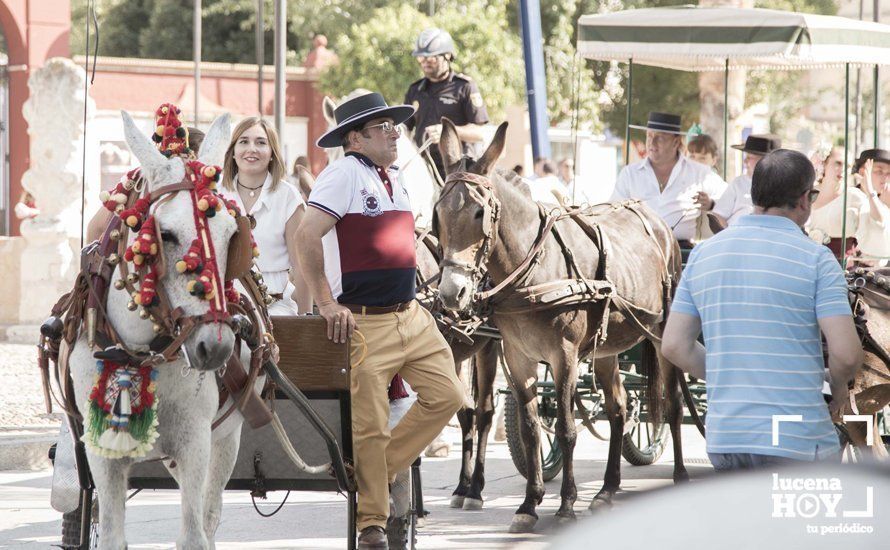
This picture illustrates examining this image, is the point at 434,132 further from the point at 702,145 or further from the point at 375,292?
the point at 375,292

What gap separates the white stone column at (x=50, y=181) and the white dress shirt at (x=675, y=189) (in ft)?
30.6

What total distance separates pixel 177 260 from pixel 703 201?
5747mm

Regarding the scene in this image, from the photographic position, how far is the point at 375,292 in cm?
570

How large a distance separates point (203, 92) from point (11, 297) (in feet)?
70.0

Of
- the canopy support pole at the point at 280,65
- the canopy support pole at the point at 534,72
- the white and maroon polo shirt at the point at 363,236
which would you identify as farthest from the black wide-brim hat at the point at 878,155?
the canopy support pole at the point at 280,65

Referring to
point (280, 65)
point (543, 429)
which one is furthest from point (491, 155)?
point (280, 65)

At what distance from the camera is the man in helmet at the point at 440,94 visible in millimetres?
10008

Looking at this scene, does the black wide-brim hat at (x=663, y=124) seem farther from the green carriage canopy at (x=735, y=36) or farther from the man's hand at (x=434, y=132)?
the man's hand at (x=434, y=132)

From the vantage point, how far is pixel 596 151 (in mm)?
52531

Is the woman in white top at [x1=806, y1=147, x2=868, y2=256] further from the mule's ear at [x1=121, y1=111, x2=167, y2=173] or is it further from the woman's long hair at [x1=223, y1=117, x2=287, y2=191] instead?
the mule's ear at [x1=121, y1=111, x2=167, y2=173]

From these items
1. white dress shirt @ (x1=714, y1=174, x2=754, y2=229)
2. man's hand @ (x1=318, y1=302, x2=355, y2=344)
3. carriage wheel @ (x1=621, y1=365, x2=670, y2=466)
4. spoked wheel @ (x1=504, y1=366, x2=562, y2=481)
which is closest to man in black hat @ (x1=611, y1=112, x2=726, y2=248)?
white dress shirt @ (x1=714, y1=174, x2=754, y2=229)

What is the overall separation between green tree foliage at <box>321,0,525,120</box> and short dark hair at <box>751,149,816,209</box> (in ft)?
107

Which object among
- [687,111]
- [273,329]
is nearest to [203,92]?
[687,111]

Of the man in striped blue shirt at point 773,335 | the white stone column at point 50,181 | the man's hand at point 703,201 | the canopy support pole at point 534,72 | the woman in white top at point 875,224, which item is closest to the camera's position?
the man in striped blue shirt at point 773,335
